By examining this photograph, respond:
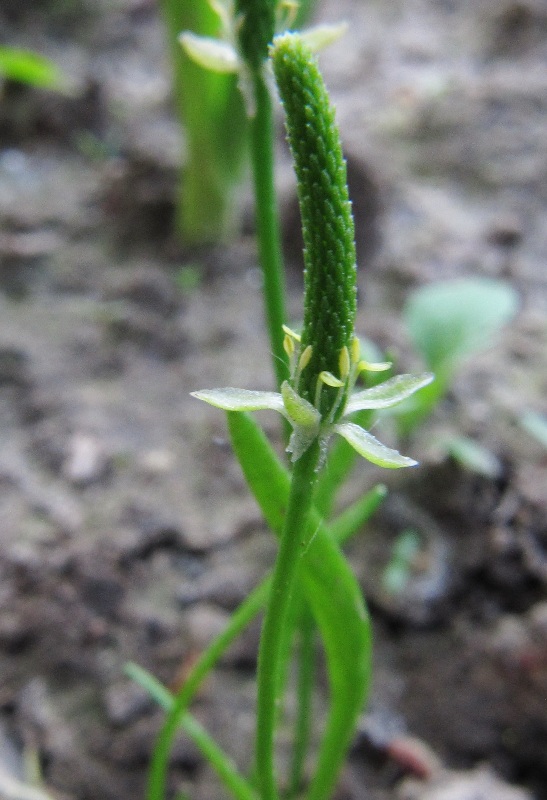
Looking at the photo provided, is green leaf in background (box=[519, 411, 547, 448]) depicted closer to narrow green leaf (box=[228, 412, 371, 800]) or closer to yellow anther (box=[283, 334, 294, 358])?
narrow green leaf (box=[228, 412, 371, 800])

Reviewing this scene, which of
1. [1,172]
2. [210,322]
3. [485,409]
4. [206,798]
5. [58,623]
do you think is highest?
[1,172]

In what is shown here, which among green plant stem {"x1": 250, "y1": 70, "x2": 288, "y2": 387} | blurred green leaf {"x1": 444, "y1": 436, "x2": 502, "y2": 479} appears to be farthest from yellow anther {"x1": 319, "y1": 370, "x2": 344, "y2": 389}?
blurred green leaf {"x1": 444, "y1": 436, "x2": 502, "y2": 479}

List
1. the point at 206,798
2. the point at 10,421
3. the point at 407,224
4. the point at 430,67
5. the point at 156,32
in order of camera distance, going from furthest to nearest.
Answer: the point at 156,32, the point at 430,67, the point at 407,224, the point at 10,421, the point at 206,798

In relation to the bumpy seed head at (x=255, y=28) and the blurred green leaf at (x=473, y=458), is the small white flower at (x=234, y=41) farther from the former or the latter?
the blurred green leaf at (x=473, y=458)

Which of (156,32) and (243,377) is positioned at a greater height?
(156,32)

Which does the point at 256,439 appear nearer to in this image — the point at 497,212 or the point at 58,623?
the point at 58,623

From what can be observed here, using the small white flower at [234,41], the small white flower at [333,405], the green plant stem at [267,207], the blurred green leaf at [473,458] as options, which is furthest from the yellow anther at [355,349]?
the blurred green leaf at [473,458]

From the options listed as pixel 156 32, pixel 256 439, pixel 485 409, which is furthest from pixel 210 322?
pixel 156 32

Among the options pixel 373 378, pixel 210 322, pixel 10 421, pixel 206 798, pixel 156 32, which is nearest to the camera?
pixel 373 378

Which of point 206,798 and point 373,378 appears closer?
point 373,378
